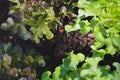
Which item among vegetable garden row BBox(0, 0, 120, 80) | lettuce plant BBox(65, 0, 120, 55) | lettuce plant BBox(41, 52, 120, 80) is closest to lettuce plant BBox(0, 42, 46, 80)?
vegetable garden row BBox(0, 0, 120, 80)

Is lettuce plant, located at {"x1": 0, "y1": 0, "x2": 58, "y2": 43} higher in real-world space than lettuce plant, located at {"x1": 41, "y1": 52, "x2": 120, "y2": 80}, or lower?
higher

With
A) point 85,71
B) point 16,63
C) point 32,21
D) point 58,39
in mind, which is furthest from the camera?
point 58,39

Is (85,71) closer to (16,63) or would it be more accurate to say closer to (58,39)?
(16,63)

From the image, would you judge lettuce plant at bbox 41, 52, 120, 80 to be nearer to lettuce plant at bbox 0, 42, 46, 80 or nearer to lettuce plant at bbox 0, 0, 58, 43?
lettuce plant at bbox 0, 42, 46, 80

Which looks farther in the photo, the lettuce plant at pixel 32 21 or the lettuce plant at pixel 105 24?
the lettuce plant at pixel 32 21

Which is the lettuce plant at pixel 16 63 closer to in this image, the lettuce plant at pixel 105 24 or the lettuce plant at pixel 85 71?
the lettuce plant at pixel 85 71

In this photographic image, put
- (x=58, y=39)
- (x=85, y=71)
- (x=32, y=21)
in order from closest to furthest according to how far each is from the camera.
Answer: (x=85, y=71)
(x=32, y=21)
(x=58, y=39)

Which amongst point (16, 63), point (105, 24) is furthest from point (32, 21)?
point (105, 24)

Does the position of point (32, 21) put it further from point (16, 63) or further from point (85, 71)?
point (85, 71)

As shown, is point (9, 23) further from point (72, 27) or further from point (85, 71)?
point (85, 71)

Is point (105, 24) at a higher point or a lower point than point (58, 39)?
higher

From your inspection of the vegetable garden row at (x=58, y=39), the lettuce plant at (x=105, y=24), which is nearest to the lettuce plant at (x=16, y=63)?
the vegetable garden row at (x=58, y=39)

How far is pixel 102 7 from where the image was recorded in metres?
1.87

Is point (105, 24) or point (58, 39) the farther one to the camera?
point (58, 39)
